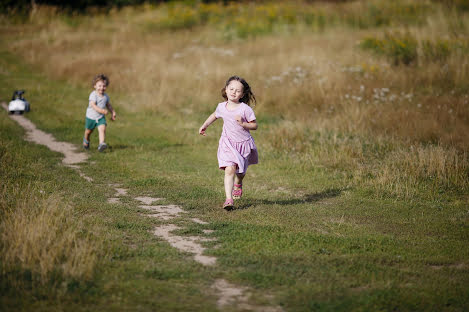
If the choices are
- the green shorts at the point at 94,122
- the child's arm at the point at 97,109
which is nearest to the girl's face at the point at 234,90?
the child's arm at the point at 97,109

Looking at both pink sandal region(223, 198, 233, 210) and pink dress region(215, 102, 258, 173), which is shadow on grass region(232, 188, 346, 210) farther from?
pink dress region(215, 102, 258, 173)

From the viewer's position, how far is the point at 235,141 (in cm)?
732

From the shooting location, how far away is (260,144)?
1161cm

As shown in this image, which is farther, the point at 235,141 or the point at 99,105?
the point at 99,105

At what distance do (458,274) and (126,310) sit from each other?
3.03 meters

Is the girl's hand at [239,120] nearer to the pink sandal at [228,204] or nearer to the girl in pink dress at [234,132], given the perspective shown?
the girl in pink dress at [234,132]

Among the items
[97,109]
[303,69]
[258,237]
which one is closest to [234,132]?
[258,237]

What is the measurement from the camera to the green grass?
467cm

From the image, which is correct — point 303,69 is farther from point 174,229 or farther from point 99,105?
point 174,229

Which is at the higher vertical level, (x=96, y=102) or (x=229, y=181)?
(x=96, y=102)

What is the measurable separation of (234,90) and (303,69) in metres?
9.67

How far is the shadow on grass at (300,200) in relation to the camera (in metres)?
7.67

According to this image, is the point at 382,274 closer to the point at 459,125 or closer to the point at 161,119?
the point at 459,125

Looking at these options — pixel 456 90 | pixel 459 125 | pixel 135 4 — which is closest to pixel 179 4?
pixel 135 4
